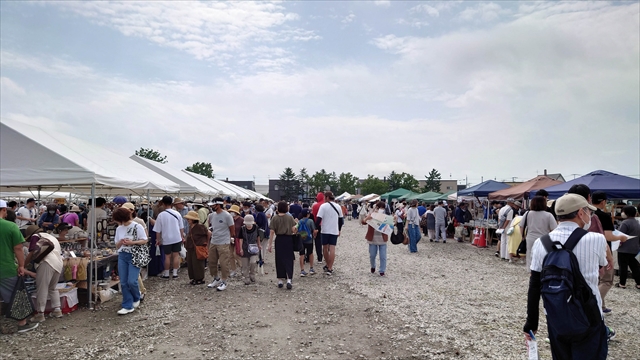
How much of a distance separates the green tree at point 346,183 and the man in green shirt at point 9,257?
70.6m

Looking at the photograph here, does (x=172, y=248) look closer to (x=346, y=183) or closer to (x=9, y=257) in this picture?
(x=9, y=257)

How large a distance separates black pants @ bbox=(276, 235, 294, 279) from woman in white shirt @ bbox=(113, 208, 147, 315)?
244 cm

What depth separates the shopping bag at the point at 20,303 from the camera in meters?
5.05

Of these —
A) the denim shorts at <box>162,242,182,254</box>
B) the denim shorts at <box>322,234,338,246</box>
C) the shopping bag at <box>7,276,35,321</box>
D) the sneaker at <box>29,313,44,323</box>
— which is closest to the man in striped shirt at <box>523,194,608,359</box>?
the shopping bag at <box>7,276,35,321</box>

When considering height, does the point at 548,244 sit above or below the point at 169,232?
above

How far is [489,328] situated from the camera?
5.21m

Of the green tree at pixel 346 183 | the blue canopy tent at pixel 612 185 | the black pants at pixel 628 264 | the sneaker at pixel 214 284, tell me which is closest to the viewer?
the black pants at pixel 628 264

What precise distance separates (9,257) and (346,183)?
71.6 m

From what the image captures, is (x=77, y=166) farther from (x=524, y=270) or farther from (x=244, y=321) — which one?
(x=524, y=270)

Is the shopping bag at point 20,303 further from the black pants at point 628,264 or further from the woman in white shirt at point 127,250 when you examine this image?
the black pants at point 628,264

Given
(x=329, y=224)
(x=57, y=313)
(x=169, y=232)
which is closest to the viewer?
(x=57, y=313)

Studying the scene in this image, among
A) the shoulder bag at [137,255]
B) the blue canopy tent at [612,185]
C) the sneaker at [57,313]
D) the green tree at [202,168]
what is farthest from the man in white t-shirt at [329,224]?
the green tree at [202,168]

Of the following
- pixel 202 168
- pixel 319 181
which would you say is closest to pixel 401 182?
pixel 319 181

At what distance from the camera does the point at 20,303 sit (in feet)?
16.8
